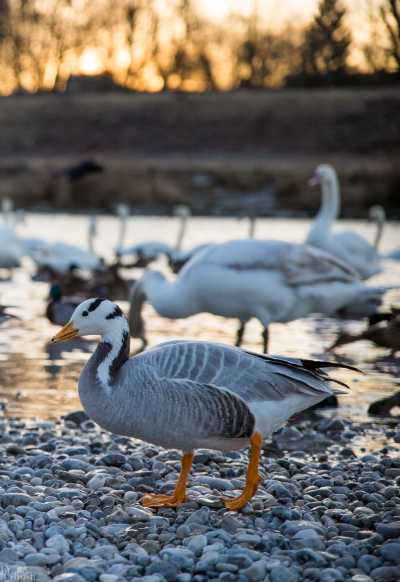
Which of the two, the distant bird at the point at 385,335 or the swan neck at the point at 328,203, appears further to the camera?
the swan neck at the point at 328,203

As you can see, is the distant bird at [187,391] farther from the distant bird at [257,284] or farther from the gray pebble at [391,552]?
the distant bird at [257,284]

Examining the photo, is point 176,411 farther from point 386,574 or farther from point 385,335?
point 385,335

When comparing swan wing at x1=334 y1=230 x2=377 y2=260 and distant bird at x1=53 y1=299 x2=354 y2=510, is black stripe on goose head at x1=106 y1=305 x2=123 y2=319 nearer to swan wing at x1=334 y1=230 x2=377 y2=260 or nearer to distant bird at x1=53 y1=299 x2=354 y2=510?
distant bird at x1=53 y1=299 x2=354 y2=510

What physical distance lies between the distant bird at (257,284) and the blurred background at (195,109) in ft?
6.47

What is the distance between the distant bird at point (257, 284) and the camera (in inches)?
378

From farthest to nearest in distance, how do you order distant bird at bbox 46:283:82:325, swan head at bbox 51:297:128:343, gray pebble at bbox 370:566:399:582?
distant bird at bbox 46:283:82:325 < swan head at bbox 51:297:128:343 < gray pebble at bbox 370:566:399:582

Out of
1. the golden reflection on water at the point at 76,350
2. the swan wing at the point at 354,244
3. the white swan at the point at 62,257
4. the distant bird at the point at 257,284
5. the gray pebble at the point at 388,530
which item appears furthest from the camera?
the white swan at the point at 62,257

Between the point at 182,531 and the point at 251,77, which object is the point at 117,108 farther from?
the point at 182,531

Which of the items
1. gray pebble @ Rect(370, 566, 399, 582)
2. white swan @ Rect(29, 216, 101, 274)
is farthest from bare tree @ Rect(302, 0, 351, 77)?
gray pebble @ Rect(370, 566, 399, 582)

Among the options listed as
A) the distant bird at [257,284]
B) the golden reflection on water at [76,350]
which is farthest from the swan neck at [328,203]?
the distant bird at [257,284]

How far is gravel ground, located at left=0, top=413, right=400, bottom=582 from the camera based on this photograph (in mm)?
4699

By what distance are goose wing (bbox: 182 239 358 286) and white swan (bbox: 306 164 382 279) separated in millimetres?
3497

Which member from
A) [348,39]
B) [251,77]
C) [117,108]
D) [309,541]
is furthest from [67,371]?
[251,77]

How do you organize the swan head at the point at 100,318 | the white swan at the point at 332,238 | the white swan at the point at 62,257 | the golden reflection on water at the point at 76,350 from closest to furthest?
the swan head at the point at 100,318 → the golden reflection on water at the point at 76,350 → the white swan at the point at 332,238 → the white swan at the point at 62,257
